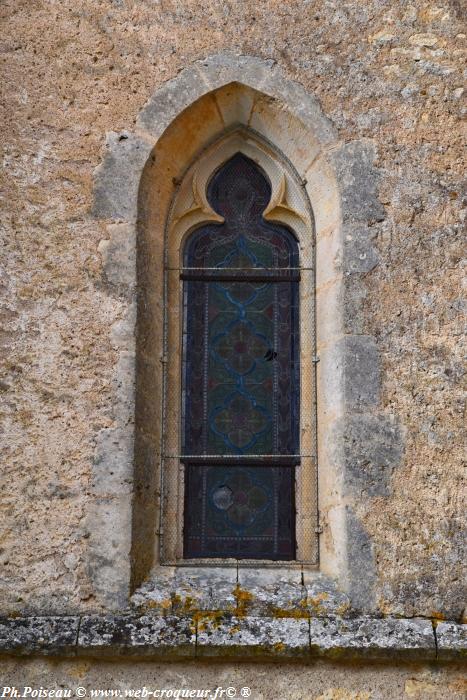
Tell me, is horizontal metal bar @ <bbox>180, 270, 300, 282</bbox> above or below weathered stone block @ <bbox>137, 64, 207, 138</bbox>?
below

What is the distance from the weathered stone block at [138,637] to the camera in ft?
12.8

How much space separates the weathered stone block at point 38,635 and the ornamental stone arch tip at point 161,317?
0.20 m

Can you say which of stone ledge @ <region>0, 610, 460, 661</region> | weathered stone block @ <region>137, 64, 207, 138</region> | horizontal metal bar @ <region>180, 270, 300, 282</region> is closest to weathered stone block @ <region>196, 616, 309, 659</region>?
stone ledge @ <region>0, 610, 460, 661</region>

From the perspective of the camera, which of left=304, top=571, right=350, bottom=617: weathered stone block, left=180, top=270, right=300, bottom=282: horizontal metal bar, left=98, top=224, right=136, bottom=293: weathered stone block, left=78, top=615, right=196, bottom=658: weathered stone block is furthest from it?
left=180, top=270, right=300, bottom=282: horizontal metal bar

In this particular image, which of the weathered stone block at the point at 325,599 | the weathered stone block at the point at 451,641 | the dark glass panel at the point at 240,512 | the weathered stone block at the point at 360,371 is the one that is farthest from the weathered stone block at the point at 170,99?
the weathered stone block at the point at 451,641

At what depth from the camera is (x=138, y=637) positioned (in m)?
3.91

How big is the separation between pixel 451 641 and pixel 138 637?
1.33 meters

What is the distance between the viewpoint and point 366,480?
418 centimetres

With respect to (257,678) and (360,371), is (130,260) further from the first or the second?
(257,678)

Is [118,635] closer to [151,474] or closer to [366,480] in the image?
[151,474]

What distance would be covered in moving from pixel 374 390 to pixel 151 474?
1125mm

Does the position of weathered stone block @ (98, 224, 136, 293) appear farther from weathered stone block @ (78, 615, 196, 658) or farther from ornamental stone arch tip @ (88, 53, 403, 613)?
weathered stone block @ (78, 615, 196, 658)

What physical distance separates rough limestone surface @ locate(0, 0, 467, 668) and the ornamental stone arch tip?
0.02 metres

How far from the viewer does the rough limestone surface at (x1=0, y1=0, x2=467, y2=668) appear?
4109 mm
